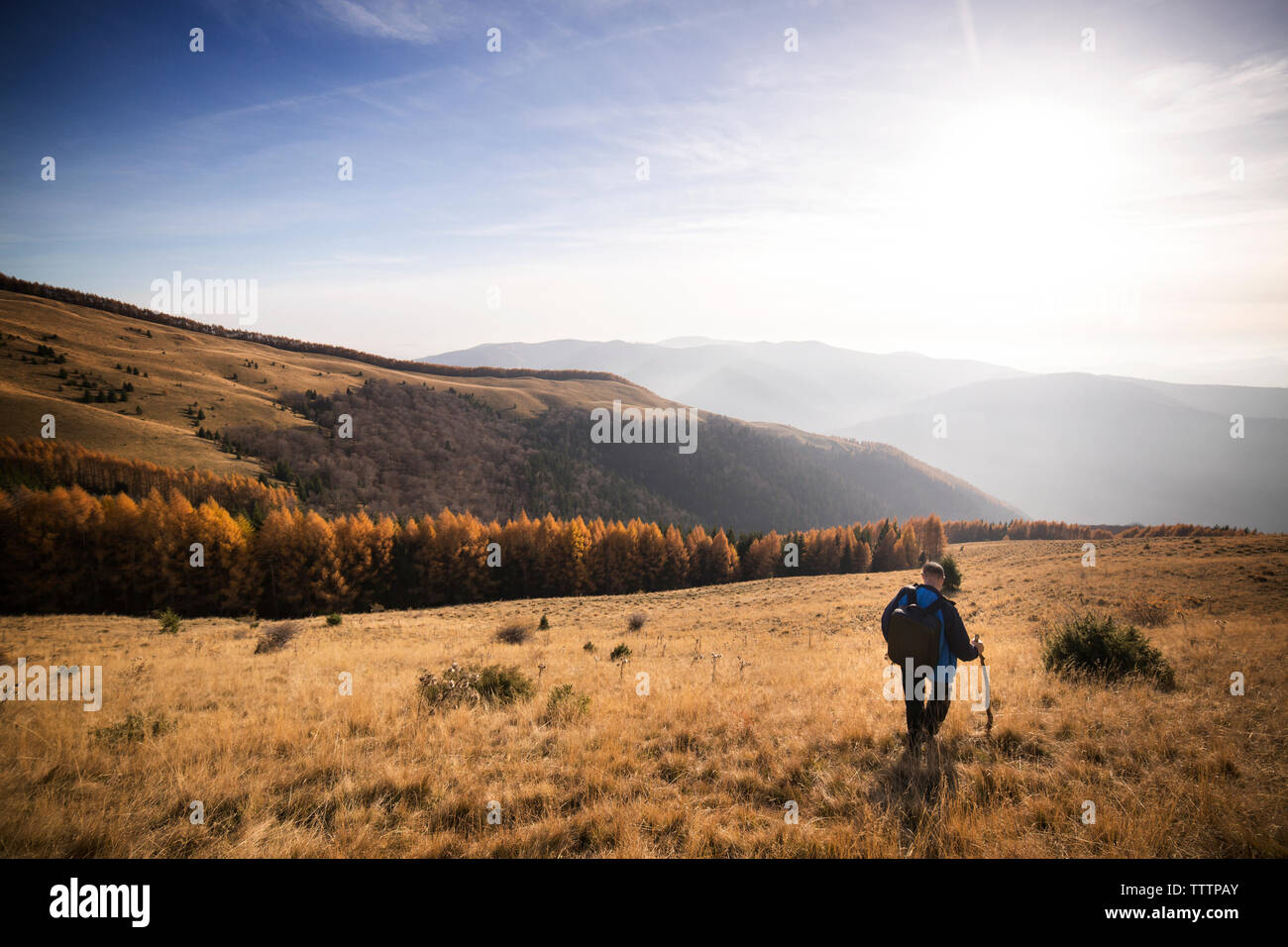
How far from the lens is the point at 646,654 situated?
1719 cm

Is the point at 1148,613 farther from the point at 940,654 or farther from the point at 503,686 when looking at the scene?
the point at 503,686

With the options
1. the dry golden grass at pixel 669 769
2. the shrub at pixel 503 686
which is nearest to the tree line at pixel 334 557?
the dry golden grass at pixel 669 769

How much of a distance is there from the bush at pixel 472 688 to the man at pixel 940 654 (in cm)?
656

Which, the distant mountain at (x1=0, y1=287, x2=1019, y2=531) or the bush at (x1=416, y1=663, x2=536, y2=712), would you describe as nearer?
the bush at (x1=416, y1=663, x2=536, y2=712)

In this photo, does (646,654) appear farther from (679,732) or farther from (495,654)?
(679,732)

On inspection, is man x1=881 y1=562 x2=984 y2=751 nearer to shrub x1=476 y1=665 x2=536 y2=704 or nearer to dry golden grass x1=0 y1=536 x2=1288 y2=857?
dry golden grass x1=0 y1=536 x2=1288 y2=857

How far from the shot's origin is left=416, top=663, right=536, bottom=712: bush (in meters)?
8.74

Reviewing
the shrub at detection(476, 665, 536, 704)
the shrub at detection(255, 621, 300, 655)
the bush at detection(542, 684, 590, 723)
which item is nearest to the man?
the bush at detection(542, 684, 590, 723)

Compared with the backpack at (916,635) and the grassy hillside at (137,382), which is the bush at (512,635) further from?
the grassy hillside at (137,382)

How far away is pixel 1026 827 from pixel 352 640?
26.4 metres

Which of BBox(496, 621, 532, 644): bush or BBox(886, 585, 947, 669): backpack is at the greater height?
BBox(886, 585, 947, 669): backpack

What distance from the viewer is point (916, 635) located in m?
6.16

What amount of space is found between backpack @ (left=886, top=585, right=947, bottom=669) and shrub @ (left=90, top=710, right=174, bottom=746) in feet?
33.2

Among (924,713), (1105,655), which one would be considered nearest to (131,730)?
(924,713)
